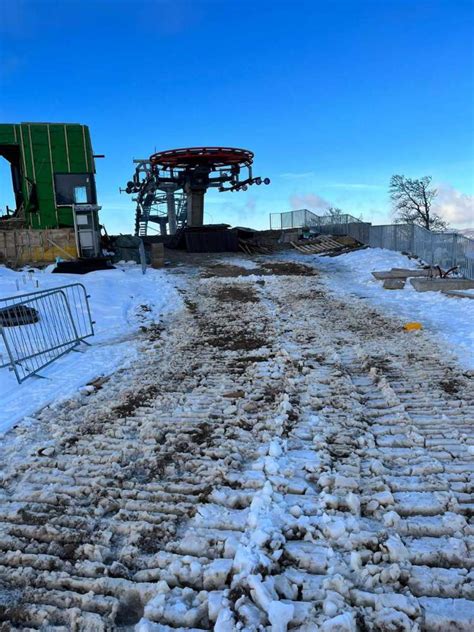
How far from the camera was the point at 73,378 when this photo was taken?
277 inches

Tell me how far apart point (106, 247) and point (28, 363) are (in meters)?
21.2

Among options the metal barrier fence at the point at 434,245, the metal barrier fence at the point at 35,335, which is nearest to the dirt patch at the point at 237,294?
the metal barrier fence at the point at 35,335

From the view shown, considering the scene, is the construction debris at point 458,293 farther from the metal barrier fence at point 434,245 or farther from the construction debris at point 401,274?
the metal barrier fence at point 434,245

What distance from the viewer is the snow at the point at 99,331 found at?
20.4ft

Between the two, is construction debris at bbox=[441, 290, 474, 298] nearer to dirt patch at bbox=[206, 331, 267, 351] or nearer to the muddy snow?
the muddy snow

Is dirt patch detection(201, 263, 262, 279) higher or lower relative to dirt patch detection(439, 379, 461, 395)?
higher

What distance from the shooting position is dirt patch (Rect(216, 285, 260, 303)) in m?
14.1

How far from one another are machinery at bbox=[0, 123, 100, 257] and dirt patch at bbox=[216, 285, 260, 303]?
10.8m

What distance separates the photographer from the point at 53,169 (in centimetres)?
2484

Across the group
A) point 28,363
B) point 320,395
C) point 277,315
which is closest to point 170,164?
point 277,315

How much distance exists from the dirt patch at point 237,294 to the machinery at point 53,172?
427 inches

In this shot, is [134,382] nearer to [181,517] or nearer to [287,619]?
[181,517]

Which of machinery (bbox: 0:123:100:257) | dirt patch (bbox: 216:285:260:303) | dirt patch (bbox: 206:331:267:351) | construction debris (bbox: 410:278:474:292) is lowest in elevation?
dirt patch (bbox: 206:331:267:351)

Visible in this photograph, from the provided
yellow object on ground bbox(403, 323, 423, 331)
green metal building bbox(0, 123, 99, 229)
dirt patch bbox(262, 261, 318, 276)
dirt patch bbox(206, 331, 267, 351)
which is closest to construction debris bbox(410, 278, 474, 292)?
yellow object on ground bbox(403, 323, 423, 331)
